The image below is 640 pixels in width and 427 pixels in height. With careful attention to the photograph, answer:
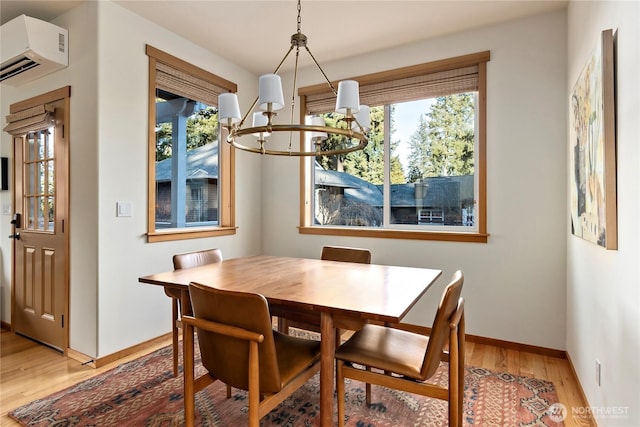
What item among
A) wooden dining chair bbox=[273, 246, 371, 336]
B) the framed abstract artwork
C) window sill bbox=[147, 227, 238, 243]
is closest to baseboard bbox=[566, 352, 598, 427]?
the framed abstract artwork

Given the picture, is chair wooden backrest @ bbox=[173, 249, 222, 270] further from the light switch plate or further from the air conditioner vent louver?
the air conditioner vent louver

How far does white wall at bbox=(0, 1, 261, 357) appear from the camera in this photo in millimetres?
2516

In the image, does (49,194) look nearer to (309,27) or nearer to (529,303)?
(309,27)

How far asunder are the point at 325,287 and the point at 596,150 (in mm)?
1454

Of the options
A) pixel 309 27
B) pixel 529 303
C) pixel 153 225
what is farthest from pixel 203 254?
pixel 529 303

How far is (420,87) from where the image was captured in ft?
10.3

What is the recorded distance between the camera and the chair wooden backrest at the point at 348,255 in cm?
266

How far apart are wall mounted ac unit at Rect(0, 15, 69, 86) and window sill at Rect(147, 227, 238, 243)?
4.77 ft

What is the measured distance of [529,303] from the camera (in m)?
2.74

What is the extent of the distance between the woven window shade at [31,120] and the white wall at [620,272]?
3562 millimetres

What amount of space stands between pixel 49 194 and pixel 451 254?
3.39m

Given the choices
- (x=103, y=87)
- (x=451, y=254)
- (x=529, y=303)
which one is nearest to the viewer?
(x=103, y=87)
